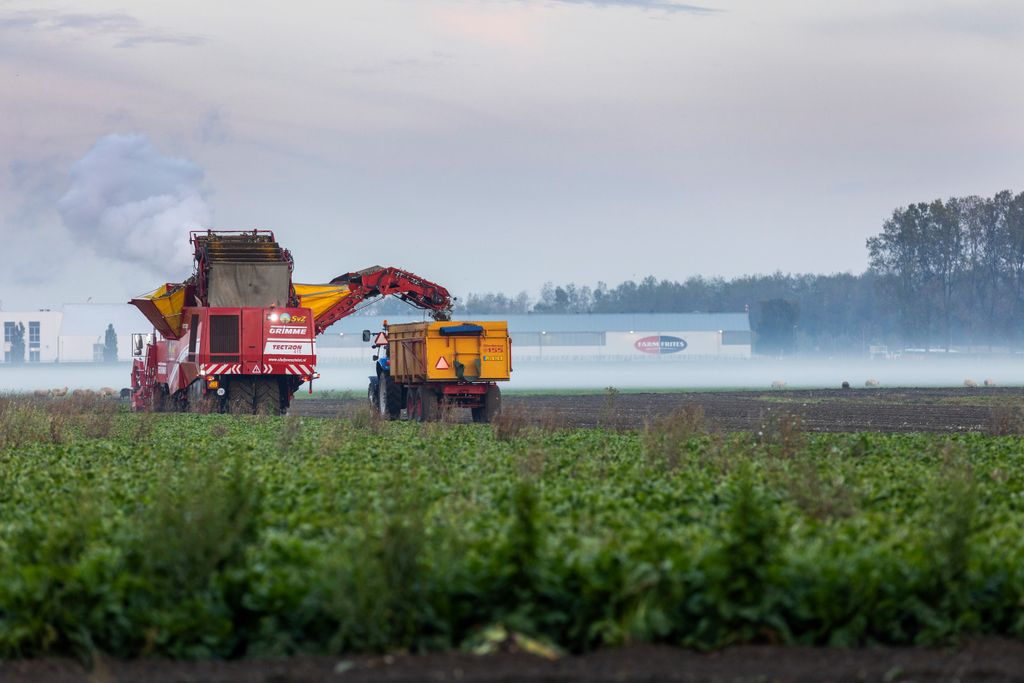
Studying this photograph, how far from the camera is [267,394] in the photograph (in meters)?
39.4

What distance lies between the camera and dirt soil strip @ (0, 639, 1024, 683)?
28.1 ft

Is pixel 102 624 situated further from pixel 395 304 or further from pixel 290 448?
pixel 395 304

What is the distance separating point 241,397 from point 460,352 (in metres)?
6.62

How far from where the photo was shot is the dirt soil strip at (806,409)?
114ft

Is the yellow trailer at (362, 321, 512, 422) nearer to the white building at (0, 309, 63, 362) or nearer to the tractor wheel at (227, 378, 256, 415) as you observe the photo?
the tractor wheel at (227, 378, 256, 415)

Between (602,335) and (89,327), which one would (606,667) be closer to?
(602,335)

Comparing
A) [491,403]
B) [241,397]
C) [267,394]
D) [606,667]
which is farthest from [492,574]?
[267,394]

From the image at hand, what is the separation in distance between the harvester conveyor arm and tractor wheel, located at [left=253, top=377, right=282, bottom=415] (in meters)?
2.27

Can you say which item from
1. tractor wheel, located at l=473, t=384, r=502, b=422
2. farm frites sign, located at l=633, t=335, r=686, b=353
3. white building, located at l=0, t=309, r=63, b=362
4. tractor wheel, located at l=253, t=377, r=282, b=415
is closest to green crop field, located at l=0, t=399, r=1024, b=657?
tractor wheel, located at l=473, t=384, r=502, b=422

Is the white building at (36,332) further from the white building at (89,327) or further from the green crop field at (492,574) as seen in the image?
the green crop field at (492,574)

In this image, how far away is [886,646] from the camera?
9414 millimetres

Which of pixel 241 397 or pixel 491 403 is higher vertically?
pixel 241 397

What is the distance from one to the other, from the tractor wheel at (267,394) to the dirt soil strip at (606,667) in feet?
98.8

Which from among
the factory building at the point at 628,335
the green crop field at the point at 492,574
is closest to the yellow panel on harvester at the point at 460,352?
the green crop field at the point at 492,574
